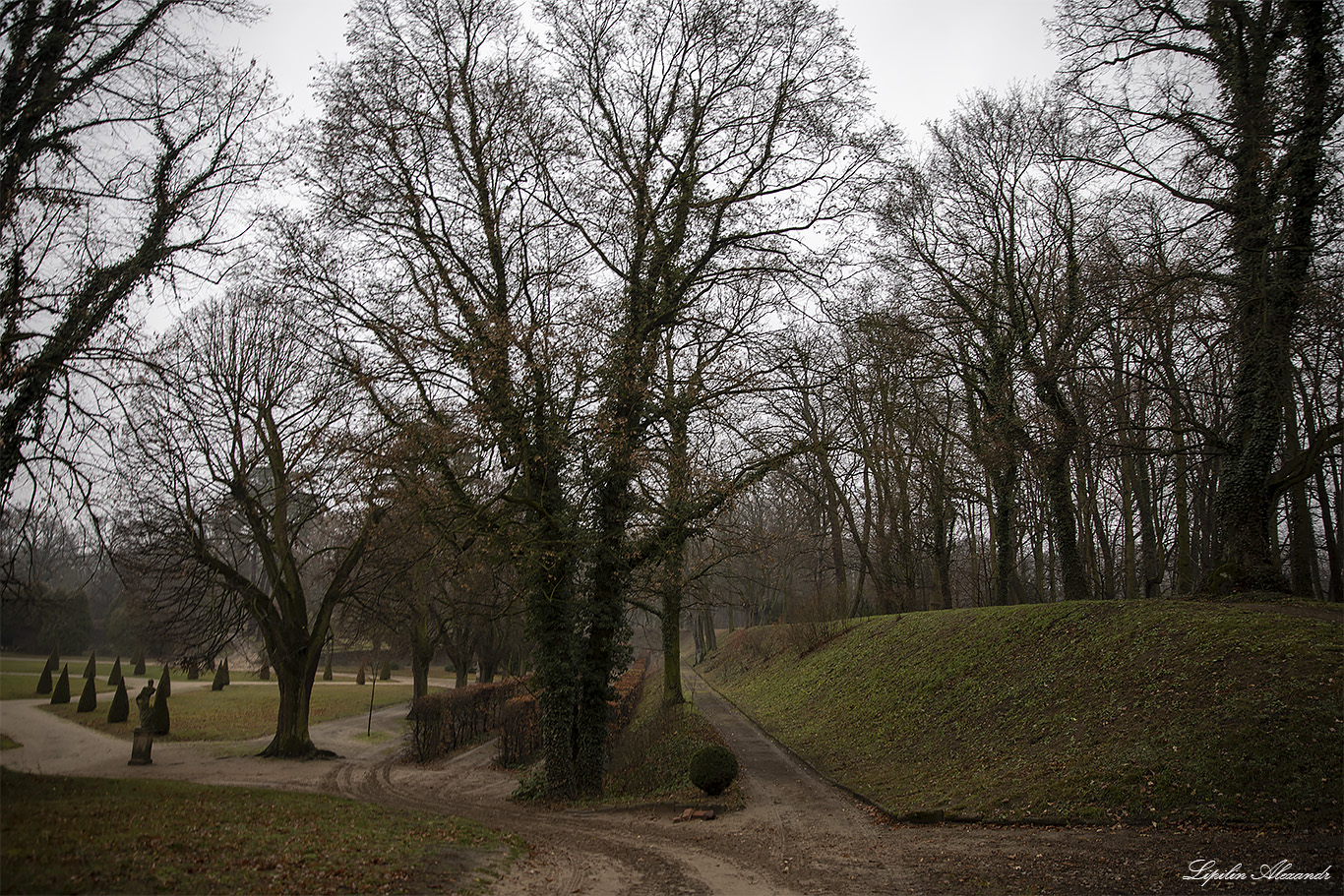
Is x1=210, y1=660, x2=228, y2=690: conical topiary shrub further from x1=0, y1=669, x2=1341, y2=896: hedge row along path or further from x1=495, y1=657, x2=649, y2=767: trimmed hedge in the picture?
x1=0, y1=669, x2=1341, y2=896: hedge row along path

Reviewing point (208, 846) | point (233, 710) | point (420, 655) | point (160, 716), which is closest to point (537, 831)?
point (208, 846)

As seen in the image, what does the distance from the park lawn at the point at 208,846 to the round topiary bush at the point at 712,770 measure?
3.75 metres

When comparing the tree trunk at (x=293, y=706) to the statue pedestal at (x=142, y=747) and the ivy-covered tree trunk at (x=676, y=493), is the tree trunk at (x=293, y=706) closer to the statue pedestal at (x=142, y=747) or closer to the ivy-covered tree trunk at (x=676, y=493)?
the statue pedestal at (x=142, y=747)

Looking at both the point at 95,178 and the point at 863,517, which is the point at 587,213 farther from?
the point at 863,517

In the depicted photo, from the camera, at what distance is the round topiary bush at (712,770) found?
11438 mm

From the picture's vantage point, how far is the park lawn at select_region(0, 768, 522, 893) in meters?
4.44

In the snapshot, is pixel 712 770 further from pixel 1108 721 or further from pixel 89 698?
pixel 89 698

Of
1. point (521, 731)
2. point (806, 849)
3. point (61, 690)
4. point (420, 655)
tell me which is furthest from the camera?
point (420, 655)

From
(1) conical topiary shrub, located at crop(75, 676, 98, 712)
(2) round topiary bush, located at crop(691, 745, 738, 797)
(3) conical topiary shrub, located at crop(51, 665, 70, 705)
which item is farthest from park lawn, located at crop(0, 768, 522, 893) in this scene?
(1) conical topiary shrub, located at crop(75, 676, 98, 712)

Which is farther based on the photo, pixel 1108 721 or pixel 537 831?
pixel 537 831

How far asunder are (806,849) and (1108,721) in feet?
14.4

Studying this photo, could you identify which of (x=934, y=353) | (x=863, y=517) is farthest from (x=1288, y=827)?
(x=863, y=517)

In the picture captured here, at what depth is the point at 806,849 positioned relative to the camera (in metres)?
8.52

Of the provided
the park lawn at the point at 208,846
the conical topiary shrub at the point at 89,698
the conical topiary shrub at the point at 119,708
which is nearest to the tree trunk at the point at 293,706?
the conical topiary shrub at the point at 119,708
